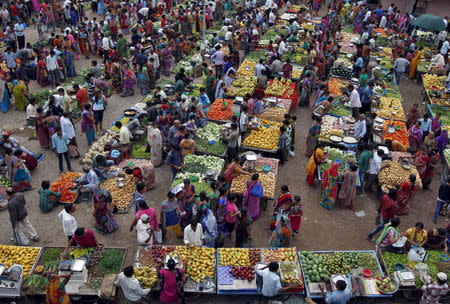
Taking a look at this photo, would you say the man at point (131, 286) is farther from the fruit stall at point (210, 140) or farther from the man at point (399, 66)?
the man at point (399, 66)

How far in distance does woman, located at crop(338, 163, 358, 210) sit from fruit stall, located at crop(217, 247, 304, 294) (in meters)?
3.21

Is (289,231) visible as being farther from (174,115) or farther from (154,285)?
(174,115)

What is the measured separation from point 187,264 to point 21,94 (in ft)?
36.0

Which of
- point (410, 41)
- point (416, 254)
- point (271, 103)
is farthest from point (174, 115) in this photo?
point (410, 41)

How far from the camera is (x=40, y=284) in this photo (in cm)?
830

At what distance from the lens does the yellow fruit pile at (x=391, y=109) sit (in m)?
15.2

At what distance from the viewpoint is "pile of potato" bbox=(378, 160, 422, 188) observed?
463 inches

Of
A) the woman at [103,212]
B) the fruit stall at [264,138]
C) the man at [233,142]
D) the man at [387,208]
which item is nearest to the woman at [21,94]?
the woman at [103,212]

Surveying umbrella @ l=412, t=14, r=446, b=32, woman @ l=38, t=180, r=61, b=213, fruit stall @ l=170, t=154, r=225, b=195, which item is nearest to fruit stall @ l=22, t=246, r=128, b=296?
woman @ l=38, t=180, r=61, b=213

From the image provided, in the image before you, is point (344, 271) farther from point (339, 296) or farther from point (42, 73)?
point (42, 73)

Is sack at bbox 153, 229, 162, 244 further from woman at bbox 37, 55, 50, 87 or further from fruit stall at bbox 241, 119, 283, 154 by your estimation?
woman at bbox 37, 55, 50, 87

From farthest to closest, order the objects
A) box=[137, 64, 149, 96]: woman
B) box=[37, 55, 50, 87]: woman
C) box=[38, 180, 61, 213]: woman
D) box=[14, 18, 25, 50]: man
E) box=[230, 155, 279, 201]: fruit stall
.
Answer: box=[14, 18, 25, 50]: man
box=[37, 55, 50, 87]: woman
box=[137, 64, 149, 96]: woman
box=[230, 155, 279, 201]: fruit stall
box=[38, 180, 61, 213]: woman

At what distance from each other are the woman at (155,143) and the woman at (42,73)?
25.3ft

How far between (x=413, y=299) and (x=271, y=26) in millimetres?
19296
